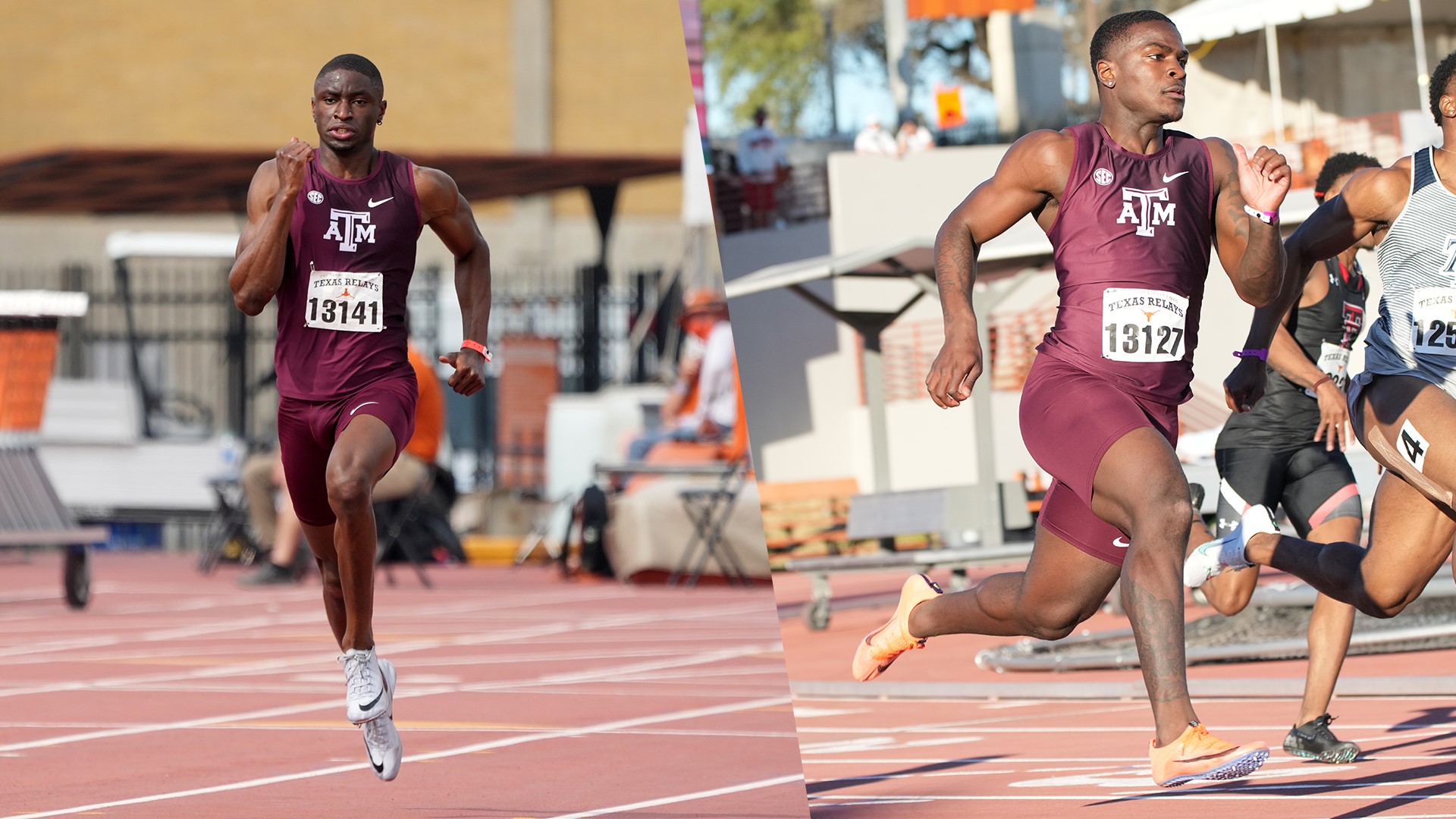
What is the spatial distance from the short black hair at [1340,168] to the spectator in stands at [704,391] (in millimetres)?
8786

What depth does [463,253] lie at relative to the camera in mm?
6844

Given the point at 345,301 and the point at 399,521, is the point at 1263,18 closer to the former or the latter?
the point at 399,521

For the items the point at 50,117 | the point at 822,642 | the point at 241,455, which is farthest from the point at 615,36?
the point at 822,642

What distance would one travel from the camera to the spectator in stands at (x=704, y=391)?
1653cm

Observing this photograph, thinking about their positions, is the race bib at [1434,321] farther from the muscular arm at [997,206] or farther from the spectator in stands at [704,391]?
the spectator in stands at [704,391]

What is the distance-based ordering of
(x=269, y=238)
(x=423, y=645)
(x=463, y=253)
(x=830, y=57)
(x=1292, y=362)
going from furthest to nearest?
(x=830, y=57), (x=423, y=645), (x=1292, y=362), (x=463, y=253), (x=269, y=238)

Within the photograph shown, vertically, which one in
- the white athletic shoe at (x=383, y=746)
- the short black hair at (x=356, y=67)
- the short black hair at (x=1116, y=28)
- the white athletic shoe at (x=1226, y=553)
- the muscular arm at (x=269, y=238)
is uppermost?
the short black hair at (x=356, y=67)

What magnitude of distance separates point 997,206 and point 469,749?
3035 mm

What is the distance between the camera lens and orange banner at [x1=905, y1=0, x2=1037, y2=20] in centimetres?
3200

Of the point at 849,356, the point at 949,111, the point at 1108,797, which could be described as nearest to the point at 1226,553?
the point at 1108,797

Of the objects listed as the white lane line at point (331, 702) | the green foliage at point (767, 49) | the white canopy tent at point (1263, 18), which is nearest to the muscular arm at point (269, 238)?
the white lane line at point (331, 702)

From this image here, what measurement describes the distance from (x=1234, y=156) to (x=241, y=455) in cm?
1658

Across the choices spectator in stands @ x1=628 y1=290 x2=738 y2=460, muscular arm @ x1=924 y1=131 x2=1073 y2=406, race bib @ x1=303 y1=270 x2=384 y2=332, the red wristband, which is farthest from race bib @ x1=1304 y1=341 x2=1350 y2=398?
spectator in stands @ x1=628 y1=290 x2=738 y2=460

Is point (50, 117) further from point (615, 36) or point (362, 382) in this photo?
point (362, 382)
